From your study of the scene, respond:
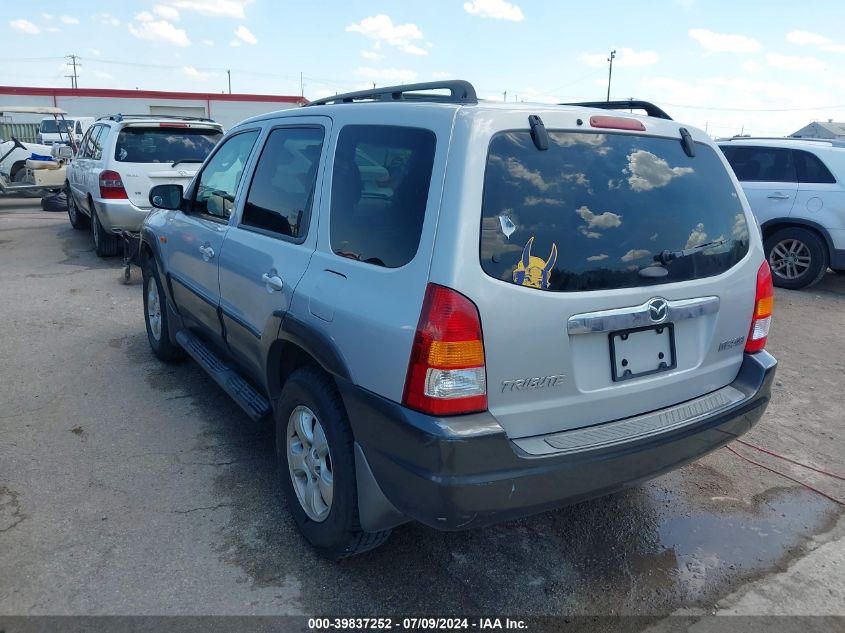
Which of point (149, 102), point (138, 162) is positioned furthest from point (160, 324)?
point (149, 102)

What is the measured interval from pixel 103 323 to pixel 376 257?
5.04m

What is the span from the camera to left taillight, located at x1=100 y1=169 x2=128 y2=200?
865 centimetres

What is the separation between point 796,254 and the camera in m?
8.83

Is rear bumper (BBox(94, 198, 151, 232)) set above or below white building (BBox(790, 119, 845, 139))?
below

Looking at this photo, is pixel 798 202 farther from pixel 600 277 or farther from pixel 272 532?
pixel 272 532

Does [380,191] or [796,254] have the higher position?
[380,191]

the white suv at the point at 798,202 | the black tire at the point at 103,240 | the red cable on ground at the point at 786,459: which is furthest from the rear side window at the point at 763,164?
the black tire at the point at 103,240

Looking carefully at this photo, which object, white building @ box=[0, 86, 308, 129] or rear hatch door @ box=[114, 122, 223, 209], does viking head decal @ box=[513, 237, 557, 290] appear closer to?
rear hatch door @ box=[114, 122, 223, 209]

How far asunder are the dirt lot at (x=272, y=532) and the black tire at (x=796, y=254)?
172 inches

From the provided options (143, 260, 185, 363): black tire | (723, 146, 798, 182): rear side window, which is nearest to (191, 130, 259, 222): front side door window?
(143, 260, 185, 363): black tire

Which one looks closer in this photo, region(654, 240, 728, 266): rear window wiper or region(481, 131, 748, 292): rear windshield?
region(481, 131, 748, 292): rear windshield

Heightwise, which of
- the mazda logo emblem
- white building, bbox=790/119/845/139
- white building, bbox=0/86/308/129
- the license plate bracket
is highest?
white building, bbox=0/86/308/129

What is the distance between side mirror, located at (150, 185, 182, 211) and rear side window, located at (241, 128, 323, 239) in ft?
3.67

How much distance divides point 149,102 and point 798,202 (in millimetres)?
40697
